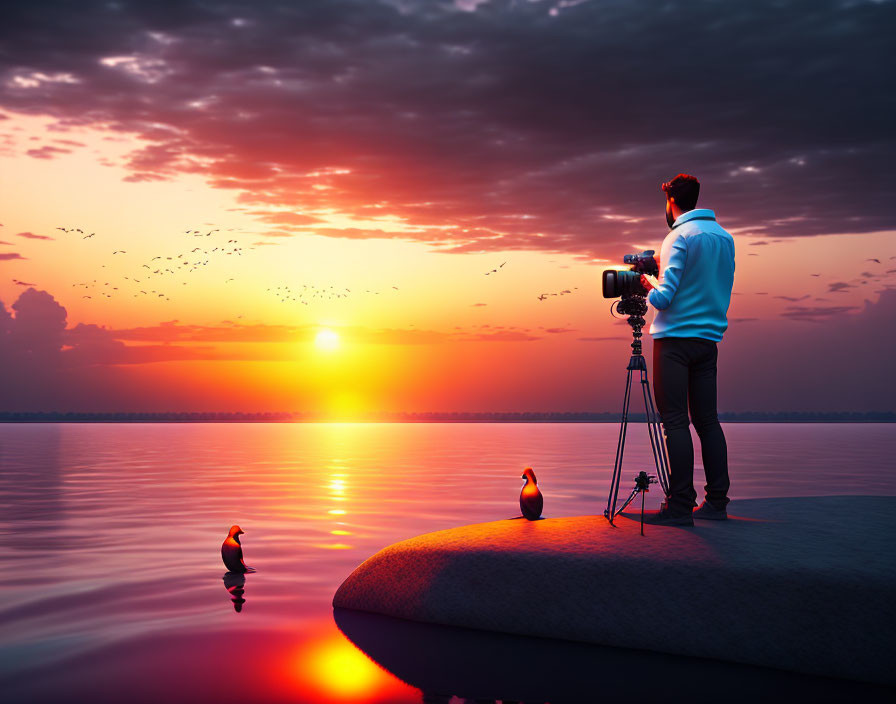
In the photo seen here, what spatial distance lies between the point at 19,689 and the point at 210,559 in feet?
14.3

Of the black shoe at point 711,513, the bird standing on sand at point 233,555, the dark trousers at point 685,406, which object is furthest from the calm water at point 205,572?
the black shoe at point 711,513

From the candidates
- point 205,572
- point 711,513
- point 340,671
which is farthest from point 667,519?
point 205,572

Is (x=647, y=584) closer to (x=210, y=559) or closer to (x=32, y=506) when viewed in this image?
(x=210, y=559)

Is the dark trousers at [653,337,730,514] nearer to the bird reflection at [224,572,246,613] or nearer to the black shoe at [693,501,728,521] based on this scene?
the black shoe at [693,501,728,521]

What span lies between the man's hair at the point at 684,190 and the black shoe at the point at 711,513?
2800 millimetres

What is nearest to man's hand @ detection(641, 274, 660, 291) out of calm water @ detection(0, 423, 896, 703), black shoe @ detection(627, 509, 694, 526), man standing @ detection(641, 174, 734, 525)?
man standing @ detection(641, 174, 734, 525)

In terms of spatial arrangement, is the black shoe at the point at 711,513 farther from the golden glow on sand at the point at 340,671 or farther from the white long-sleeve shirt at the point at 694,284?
the golden glow on sand at the point at 340,671

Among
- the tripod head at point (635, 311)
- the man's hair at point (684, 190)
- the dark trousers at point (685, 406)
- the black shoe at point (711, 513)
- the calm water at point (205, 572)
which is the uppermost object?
the man's hair at point (684, 190)

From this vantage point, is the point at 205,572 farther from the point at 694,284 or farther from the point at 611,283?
the point at 694,284

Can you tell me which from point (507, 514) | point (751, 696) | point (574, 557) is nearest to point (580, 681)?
point (751, 696)

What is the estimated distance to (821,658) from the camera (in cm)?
514

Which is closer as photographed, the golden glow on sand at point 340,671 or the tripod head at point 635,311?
the golden glow on sand at point 340,671

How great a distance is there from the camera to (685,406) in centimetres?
700

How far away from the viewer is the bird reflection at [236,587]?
685 centimetres
